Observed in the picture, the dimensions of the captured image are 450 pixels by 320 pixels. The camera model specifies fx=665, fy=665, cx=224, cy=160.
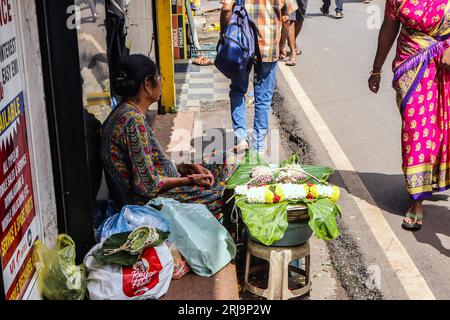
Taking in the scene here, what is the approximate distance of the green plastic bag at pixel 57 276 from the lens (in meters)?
3.02

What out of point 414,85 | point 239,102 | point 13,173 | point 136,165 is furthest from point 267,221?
point 239,102

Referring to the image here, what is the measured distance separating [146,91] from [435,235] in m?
2.32

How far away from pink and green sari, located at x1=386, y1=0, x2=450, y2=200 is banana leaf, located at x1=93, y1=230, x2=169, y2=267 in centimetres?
223

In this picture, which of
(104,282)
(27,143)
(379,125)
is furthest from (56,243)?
(379,125)

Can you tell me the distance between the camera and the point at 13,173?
8.86ft

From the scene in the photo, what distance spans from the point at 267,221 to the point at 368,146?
3347mm

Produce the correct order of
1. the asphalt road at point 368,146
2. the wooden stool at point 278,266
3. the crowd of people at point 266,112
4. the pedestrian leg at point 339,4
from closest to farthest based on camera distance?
the wooden stool at point 278,266 < the crowd of people at point 266,112 < the asphalt road at point 368,146 < the pedestrian leg at point 339,4

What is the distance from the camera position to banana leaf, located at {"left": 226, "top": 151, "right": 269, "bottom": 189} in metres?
3.93

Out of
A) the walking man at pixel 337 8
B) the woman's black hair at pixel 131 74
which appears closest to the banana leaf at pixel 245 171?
the woman's black hair at pixel 131 74

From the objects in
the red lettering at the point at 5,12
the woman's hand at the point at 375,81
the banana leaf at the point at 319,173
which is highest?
the red lettering at the point at 5,12

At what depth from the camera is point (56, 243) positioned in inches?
129

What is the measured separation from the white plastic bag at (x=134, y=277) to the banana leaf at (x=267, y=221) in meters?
0.49

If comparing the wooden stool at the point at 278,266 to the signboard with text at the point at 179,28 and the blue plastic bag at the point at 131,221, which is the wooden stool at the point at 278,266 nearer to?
the blue plastic bag at the point at 131,221
